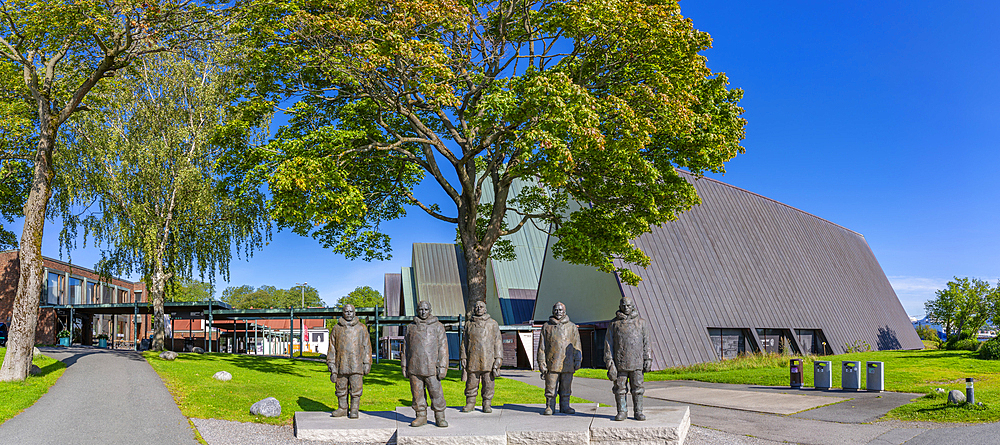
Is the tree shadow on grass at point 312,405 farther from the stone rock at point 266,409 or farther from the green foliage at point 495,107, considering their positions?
the green foliage at point 495,107

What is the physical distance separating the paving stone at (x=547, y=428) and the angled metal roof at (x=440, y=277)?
91.2 ft

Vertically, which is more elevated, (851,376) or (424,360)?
(424,360)

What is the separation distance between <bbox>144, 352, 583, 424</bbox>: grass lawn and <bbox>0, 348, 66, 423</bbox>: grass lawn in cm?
272

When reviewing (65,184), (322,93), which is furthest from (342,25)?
(65,184)

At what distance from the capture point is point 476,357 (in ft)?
38.5

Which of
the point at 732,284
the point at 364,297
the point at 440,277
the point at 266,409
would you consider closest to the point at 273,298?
the point at 364,297

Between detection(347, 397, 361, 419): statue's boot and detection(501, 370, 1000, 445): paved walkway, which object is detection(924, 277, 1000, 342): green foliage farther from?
detection(347, 397, 361, 419): statue's boot

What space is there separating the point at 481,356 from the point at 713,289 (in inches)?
890

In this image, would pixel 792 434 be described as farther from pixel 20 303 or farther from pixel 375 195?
pixel 20 303

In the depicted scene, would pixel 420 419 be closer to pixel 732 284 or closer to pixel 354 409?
pixel 354 409

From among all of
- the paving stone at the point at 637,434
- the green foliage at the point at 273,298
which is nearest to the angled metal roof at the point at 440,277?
the paving stone at the point at 637,434

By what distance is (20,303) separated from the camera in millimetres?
17547

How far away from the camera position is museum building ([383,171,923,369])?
96.9ft

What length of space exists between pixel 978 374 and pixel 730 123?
12.6 meters
